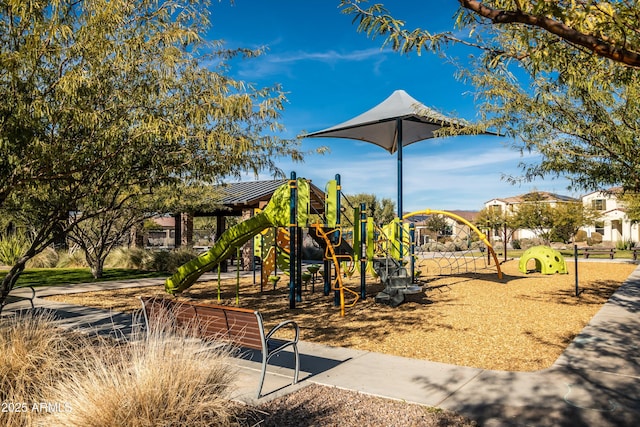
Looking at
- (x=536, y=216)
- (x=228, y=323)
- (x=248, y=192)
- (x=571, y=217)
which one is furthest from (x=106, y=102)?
(x=536, y=216)

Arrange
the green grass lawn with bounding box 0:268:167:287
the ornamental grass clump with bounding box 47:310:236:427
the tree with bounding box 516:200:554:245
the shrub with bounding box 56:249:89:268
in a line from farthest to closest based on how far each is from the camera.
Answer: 1. the tree with bounding box 516:200:554:245
2. the shrub with bounding box 56:249:89:268
3. the green grass lawn with bounding box 0:268:167:287
4. the ornamental grass clump with bounding box 47:310:236:427

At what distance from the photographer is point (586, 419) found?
4.02m

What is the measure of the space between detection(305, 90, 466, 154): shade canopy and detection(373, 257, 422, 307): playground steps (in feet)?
15.4

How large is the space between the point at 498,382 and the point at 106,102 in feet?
18.8

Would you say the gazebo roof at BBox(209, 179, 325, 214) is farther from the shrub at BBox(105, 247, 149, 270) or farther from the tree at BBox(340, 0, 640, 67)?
the tree at BBox(340, 0, 640, 67)

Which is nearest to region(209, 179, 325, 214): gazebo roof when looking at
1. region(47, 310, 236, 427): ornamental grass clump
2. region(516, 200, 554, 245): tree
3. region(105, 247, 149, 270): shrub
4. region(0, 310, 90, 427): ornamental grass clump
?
region(105, 247, 149, 270): shrub

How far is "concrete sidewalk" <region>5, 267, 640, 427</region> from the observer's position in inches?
164

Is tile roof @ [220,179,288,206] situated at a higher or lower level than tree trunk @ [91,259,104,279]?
higher

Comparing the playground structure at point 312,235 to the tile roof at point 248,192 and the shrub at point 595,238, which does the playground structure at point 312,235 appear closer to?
the tile roof at point 248,192

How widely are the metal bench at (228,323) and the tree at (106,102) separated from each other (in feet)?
5.43

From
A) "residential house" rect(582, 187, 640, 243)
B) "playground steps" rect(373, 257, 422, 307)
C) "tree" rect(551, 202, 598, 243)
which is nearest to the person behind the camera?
"playground steps" rect(373, 257, 422, 307)

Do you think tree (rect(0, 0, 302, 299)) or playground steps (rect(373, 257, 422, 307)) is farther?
playground steps (rect(373, 257, 422, 307))

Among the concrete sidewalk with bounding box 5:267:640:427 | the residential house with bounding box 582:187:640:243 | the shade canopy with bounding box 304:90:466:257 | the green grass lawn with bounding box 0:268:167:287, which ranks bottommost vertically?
the concrete sidewalk with bounding box 5:267:640:427

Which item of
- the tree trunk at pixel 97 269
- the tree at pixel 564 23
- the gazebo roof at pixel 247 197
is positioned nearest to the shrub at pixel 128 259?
the tree trunk at pixel 97 269
